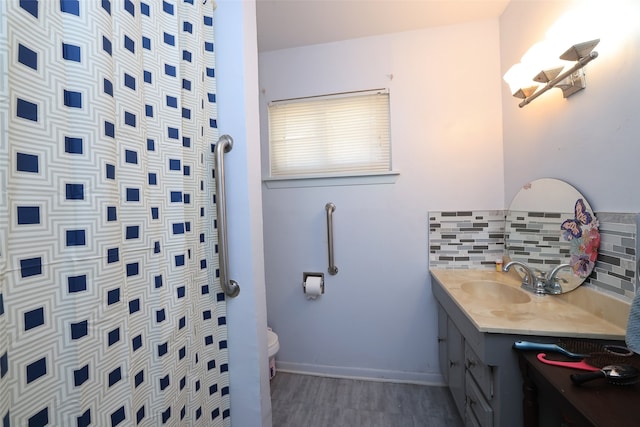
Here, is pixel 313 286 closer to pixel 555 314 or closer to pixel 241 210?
pixel 241 210

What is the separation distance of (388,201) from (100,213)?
5.30ft

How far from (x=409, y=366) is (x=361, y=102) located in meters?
2.00

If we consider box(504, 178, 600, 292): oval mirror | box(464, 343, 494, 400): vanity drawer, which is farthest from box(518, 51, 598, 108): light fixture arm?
box(464, 343, 494, 400): vanity drawer

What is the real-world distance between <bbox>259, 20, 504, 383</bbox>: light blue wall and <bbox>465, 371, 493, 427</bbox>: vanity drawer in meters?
0.61

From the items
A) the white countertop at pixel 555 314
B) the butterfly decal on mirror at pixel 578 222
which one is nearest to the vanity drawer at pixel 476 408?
the white countertop at pixel 555 314

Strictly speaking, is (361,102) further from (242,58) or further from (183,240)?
(183,240)

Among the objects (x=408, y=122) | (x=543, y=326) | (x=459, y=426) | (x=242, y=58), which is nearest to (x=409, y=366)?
(x=459, y=426)

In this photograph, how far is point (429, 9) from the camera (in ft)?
5.10

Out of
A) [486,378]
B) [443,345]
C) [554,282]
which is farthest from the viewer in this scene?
[443,345]

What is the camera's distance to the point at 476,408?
108cm

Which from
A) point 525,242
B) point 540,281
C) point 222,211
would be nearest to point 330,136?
point 222,211

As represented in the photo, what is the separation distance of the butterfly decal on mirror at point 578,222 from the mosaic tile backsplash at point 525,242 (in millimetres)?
44

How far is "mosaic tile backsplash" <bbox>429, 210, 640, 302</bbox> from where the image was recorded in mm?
881

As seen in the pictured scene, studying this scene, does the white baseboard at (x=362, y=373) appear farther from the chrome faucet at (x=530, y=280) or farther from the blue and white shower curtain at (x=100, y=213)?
the blue and white shower curtain at (x=100, y=213)
